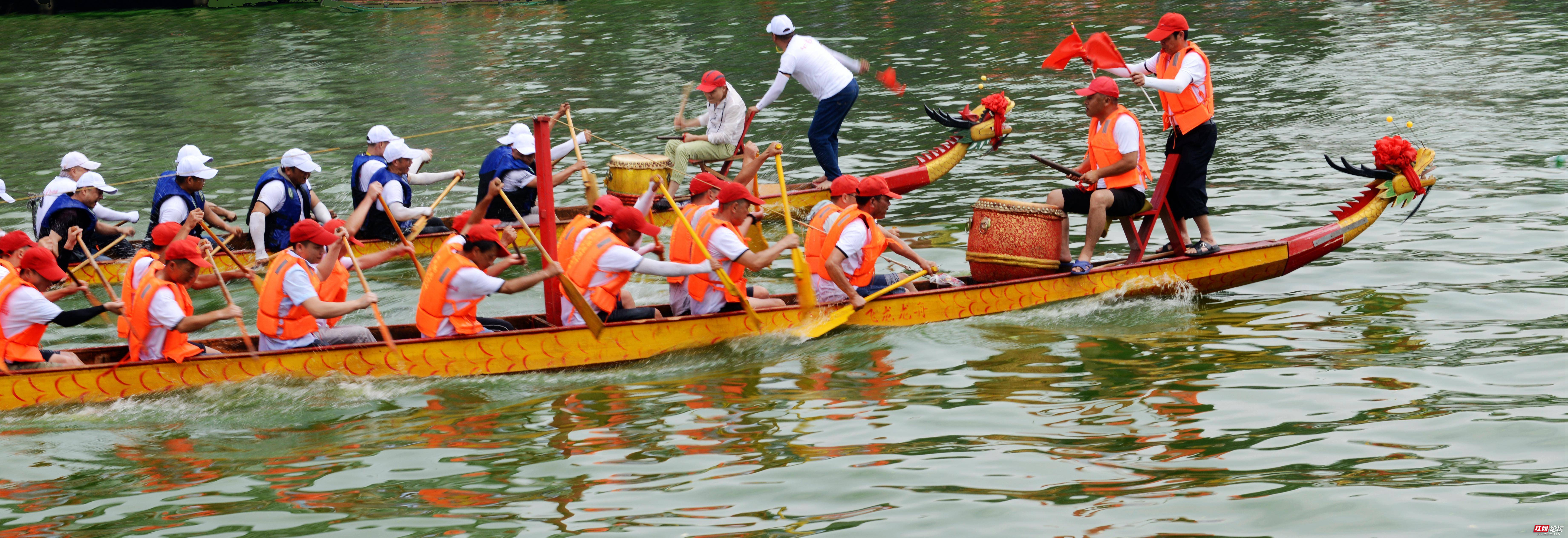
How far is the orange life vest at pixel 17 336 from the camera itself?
9.72 meters

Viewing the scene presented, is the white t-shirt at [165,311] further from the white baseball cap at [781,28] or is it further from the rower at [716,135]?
the white baseball cap at [781,28]

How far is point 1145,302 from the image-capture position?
11.7 m

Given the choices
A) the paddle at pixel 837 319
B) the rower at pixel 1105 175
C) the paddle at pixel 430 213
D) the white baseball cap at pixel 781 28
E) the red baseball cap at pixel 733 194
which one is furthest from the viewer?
the white baseball cap at pixel 781 28

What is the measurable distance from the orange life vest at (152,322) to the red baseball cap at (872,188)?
5167 millimetres

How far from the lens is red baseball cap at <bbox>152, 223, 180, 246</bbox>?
10.5 metres

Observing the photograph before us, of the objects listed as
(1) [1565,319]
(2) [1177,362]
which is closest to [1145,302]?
(2) [1177,362]

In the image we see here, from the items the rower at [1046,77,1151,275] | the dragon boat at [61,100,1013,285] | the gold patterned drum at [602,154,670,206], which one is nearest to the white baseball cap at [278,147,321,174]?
the dragon boat at [61,100,1013,285]

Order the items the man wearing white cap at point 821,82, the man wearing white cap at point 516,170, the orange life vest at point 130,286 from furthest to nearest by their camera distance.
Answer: the man wearing white cap at point 821,82, the man wearing white cap at point 516,170, the orange life vest at point 130,286

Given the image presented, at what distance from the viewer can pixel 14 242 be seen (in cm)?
1016

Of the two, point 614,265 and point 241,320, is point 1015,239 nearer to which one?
point 614,265

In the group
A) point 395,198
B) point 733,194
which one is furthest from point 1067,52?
point 395,198

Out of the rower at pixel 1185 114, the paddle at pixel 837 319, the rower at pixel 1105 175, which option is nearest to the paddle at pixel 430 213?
the paddle at pixel 837 319

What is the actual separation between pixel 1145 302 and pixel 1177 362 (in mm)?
1579

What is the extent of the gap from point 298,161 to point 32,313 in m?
4.11
